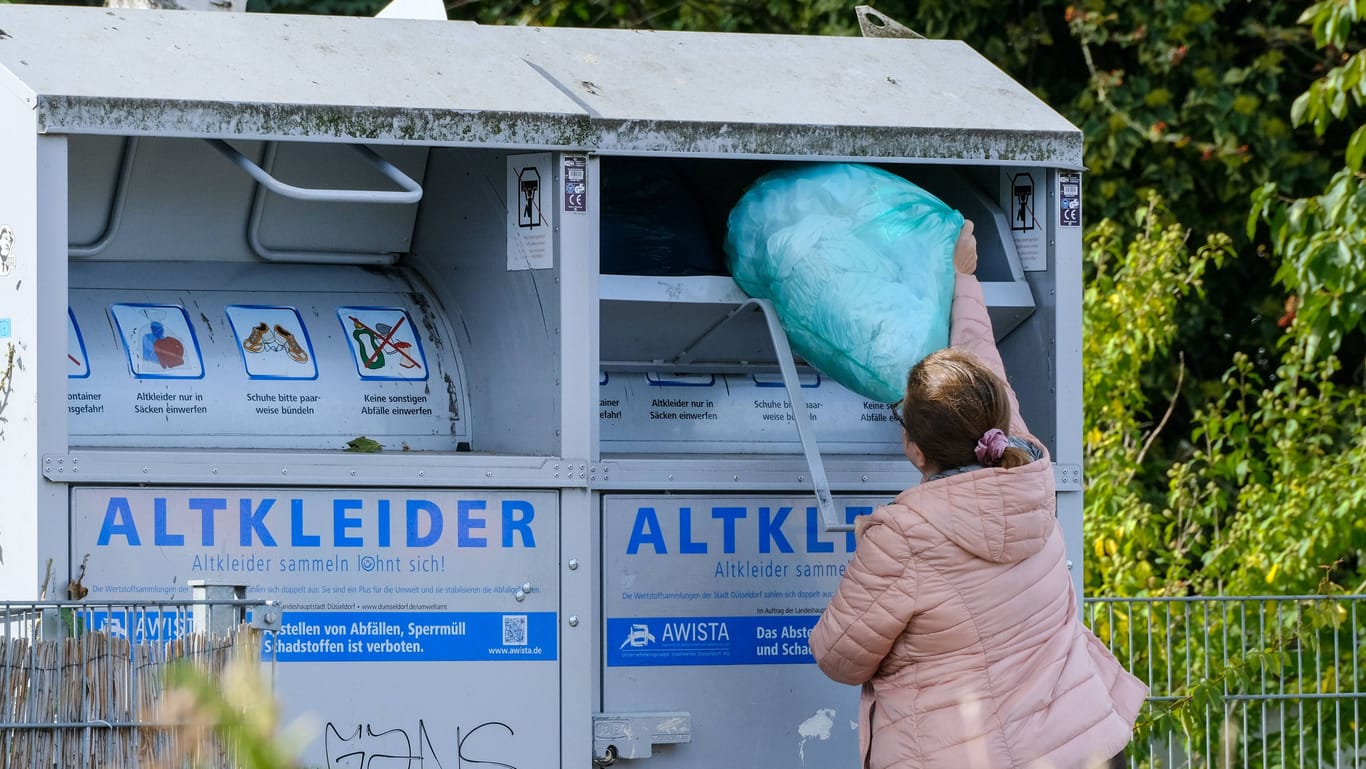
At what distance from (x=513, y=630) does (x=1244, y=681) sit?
181cm

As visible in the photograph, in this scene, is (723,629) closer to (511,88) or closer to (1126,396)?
(511,88)

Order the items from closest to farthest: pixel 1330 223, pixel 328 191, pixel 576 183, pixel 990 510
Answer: pixel 990 510 → pixel 328 191 → pixel 576 183 → pixel 1330 223

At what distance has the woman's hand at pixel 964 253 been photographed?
12.0 feet

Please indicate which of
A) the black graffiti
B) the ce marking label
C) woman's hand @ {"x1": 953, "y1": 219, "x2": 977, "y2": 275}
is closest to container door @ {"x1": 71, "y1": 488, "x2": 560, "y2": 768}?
the black graffiti

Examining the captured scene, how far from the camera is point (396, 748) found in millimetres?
3385

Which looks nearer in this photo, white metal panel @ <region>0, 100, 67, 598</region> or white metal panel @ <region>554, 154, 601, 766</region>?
white metal panel @ <region>0, 100, 67, 598</region>

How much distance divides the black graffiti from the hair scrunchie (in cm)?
106

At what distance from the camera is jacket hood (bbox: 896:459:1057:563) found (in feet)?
9.88

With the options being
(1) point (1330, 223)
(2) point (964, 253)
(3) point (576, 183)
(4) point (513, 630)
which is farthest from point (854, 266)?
(1) point (1330, 223)

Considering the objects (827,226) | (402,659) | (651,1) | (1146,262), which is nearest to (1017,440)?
(827,226)

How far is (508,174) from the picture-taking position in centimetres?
362

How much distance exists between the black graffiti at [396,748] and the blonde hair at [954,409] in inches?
39.3

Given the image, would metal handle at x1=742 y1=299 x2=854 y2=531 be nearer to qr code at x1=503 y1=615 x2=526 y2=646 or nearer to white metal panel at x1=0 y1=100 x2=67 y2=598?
qr code at x1=503 y1=615 x2=526 y2=646

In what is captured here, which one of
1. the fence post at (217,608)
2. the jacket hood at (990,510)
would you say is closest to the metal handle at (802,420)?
the jacket hood at (990,510)
